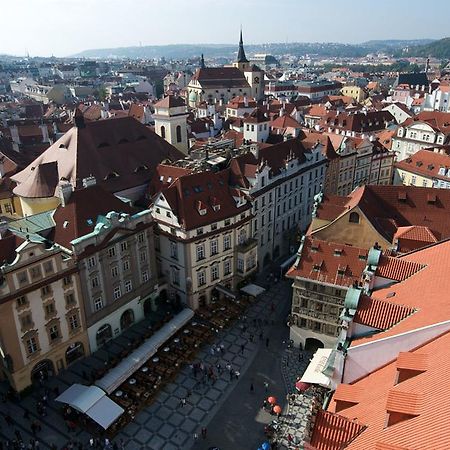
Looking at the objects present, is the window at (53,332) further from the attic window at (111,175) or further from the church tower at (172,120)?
the church tower at (172,120)

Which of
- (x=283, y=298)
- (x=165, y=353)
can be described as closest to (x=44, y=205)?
(x=165, y=353)

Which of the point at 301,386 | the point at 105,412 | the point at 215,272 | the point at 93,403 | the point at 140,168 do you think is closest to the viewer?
the point at 105,412

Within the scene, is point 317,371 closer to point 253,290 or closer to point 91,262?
point 253,290

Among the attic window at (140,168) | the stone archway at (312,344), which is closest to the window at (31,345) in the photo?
the stone archway at (312,344)

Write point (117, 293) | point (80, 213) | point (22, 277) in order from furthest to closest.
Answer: point (117, 293), point (80, 213), point (22, 277)

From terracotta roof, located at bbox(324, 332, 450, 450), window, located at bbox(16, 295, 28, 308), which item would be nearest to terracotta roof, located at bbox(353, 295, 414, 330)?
terracotta roof, located at bbox(324, 332, 450, 450)

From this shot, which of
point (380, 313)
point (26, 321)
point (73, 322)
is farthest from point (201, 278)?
point (380, 313)

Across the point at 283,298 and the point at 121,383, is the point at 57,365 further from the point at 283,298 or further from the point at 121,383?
the point at 283,298
